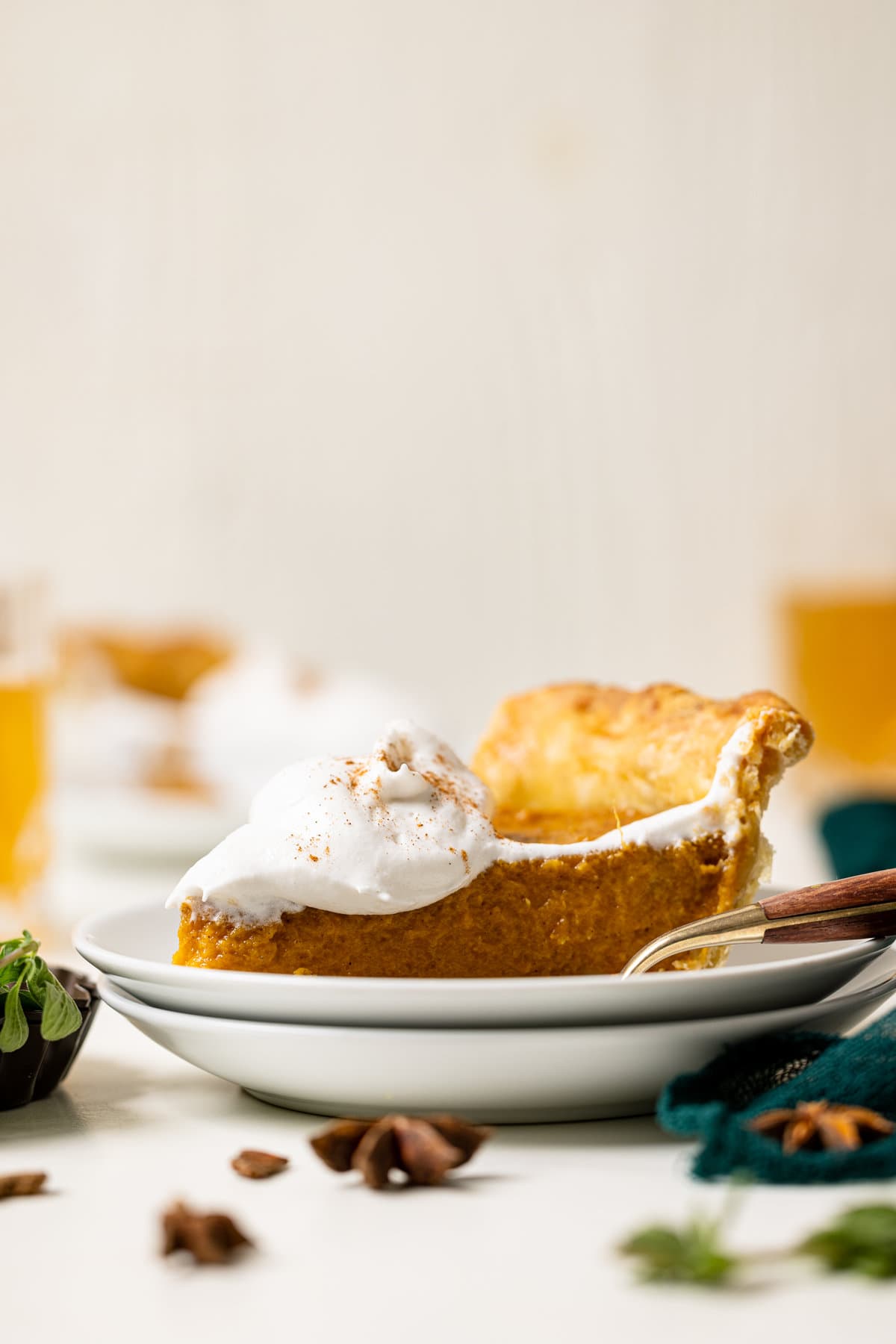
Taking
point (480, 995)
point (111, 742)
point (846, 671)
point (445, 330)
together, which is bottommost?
point (846, 671)

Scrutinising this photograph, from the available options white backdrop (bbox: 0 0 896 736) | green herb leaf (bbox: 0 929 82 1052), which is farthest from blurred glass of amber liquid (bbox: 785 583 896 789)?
green herb leaf (bbox: 0 929 82 1052)

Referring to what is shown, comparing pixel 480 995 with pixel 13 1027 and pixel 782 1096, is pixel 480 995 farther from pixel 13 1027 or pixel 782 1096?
pixel 13 1027

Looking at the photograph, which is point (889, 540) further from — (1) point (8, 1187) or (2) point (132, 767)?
(1) point (8, 1187)

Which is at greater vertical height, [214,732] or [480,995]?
[480,995]

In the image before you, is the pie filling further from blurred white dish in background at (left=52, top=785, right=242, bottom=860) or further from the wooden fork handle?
blurred white dish in background at (left=52, top=785, right=242, bottom=860)

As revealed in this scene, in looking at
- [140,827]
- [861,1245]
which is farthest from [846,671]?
[861,1245]

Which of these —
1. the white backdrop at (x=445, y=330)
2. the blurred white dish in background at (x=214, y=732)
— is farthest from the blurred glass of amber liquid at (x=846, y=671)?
the blurred white dish in background at (x=214, y=732)

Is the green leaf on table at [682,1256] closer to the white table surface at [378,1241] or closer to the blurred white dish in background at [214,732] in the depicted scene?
the white table surface at [378,1241]
